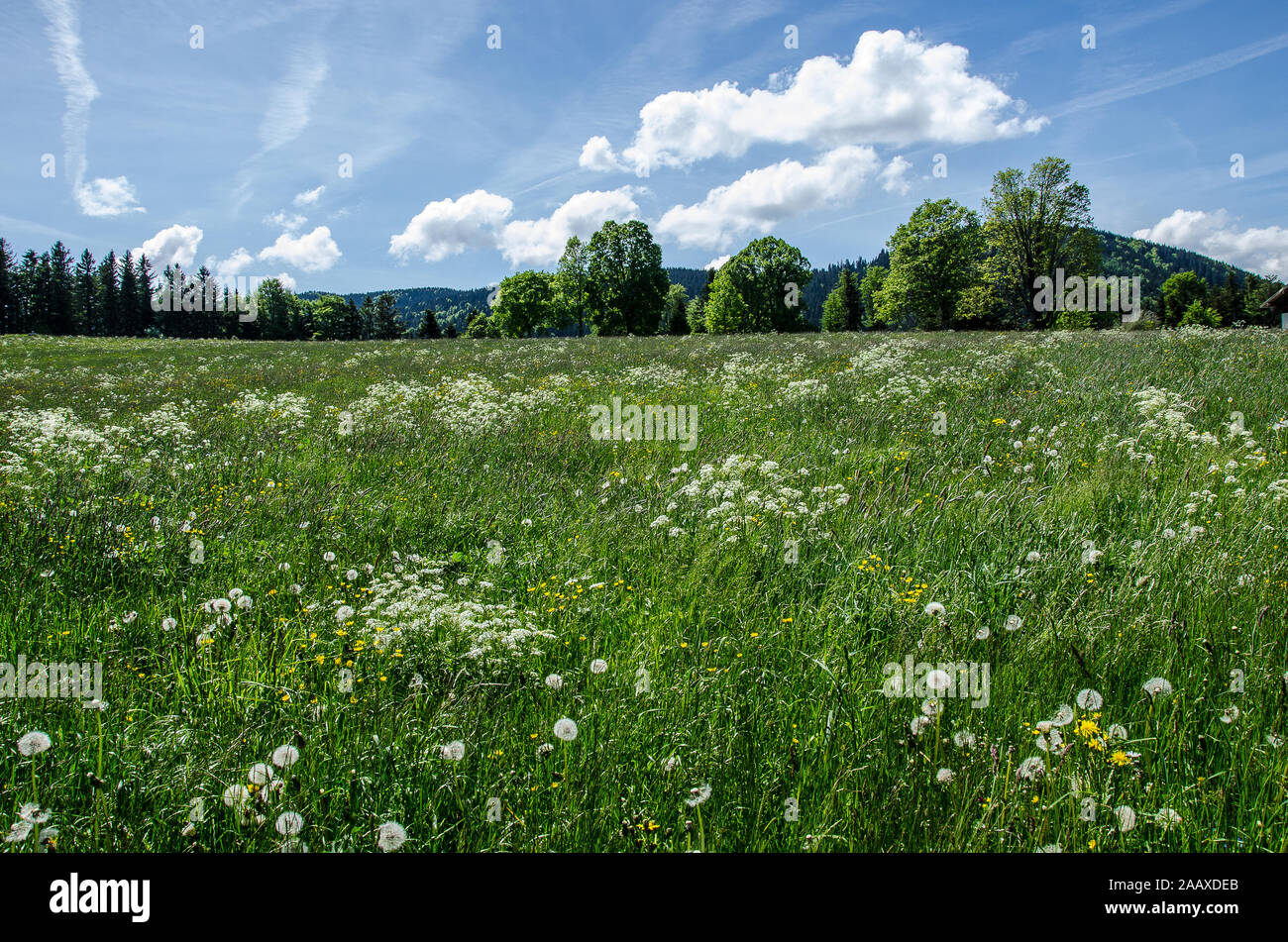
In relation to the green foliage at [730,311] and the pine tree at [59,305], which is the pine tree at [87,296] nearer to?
the pine tree at [59,305]

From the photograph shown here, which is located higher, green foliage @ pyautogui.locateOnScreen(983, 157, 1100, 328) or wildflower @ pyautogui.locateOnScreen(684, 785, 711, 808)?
green foliage @ pyautogui.locateOnScreen(983, 157, 1100, 328)

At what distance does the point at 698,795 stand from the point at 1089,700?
5.77ft

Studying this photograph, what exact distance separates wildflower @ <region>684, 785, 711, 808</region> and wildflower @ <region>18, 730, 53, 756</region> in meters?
2.35

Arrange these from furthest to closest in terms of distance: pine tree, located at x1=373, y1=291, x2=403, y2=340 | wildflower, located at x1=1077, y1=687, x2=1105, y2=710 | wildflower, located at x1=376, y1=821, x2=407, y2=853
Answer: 1. pine tree, located at x1=373, y1=291, x2=403, y2=340
2. wildflower, located at x1=1077, y1=687, x2=1105, y2=710
3. wildflower, located at x1=376, y1=821, x2=407, y2=853

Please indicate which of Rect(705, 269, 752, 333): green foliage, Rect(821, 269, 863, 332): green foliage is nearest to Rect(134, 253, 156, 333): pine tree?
Rect(705, 269, 752, 333): green foliage

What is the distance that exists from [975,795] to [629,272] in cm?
7138

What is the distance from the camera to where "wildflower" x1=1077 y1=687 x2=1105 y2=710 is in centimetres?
242

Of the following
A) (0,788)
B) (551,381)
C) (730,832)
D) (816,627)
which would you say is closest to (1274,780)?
(816,627)

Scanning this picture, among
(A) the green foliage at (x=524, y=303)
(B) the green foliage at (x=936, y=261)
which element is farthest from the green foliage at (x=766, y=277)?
(A) the green foliage at (x=524, y=303)

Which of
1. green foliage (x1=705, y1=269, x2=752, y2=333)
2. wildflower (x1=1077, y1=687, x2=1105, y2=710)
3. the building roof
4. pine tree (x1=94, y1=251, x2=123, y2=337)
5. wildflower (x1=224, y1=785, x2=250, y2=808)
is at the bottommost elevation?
wildflower (x1=224, y1=785, x2=250, y2=808)

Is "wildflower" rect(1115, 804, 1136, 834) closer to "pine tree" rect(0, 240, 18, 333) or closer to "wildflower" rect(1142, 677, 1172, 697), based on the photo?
"wildflower" rect(1142, 677, 1172, 697)

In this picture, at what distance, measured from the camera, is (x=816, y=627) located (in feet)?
10.6

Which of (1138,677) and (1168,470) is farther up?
(1168,470)

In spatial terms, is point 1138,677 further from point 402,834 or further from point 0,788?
point 0,788
